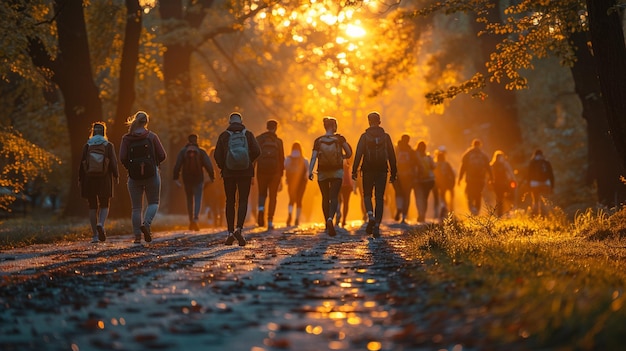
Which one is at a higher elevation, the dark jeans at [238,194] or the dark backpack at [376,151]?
the dark backpack at [376,151]

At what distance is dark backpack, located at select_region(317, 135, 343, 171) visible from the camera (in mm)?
17000

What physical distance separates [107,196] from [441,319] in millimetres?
10021

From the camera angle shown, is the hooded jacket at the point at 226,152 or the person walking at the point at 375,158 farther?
the person walking at the point at 375,158

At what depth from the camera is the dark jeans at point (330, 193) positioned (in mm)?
17203

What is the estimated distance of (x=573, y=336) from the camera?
5133mm

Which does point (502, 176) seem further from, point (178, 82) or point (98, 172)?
point (98, 172)

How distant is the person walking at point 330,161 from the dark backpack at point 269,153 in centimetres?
231

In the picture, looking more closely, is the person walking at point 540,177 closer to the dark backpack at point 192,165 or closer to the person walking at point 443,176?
the person walking at point 443,176

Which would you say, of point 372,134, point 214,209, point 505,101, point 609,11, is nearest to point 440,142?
point 505,101

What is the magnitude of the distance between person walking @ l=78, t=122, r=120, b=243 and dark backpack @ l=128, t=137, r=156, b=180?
51cm

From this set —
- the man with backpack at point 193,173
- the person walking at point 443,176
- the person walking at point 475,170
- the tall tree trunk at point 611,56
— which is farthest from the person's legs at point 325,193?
the person walking at point 443,176

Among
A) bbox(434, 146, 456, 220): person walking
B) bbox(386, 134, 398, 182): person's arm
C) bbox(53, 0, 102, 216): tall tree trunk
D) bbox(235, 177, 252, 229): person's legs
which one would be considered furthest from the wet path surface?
bbox(434, 146, 456, 220): person walking

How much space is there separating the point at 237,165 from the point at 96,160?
2.36 meters

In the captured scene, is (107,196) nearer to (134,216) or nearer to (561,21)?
(134,216)
